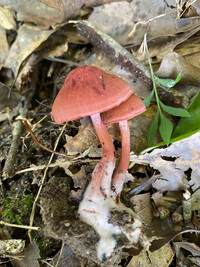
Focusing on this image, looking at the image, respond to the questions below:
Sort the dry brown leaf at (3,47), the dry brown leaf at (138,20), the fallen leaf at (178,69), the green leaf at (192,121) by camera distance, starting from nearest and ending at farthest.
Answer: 1. the green leaf at (192,121)
2. the fallen leaf at (178,69)
3. the dry brown leaf at (138,20)
4. the dry brown leaf at (3,47)

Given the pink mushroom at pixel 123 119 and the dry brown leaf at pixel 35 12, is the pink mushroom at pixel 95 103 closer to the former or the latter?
the pink mushroom at pixel 123 119

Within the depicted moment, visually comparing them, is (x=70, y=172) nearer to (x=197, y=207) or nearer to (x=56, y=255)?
(x=56, y=255)

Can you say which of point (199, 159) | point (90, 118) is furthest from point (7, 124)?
point (199, 159)

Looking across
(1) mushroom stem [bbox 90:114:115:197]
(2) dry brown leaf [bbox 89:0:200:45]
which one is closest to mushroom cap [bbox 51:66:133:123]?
(1) mushroom stem [bbox 90:114:115:197]

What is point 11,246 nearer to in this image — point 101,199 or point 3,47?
point 101,199

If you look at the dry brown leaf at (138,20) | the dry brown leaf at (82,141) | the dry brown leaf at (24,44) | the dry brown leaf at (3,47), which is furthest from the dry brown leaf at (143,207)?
the dry brown leaf at (3,47)
